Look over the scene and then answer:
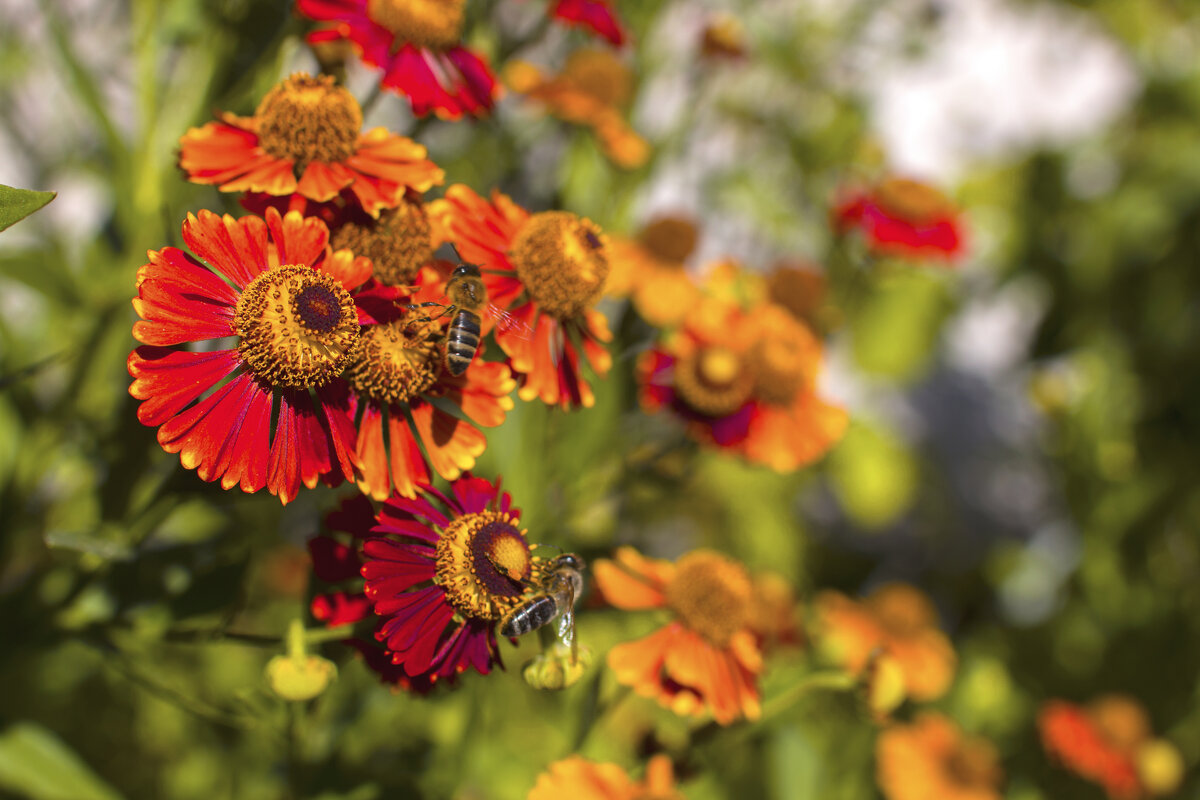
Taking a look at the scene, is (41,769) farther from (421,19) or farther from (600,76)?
(600,76)

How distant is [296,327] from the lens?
0.61 meters

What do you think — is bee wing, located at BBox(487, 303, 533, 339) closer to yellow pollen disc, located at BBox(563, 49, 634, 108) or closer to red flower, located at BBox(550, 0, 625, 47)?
red flower, located at BBox(550, 0, 625, 47)

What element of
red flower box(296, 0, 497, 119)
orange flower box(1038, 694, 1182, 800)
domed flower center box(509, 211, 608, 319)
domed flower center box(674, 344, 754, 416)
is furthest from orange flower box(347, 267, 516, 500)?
orange flower box(1038, 694, 1182, 800)

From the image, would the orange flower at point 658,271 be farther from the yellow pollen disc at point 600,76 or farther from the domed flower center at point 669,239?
the yellow pollen disc at point 600,76

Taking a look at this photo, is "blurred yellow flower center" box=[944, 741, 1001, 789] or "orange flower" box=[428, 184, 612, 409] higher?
"orange flower" box=[428, 184, 612, 409]

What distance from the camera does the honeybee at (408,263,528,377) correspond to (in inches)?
25.5

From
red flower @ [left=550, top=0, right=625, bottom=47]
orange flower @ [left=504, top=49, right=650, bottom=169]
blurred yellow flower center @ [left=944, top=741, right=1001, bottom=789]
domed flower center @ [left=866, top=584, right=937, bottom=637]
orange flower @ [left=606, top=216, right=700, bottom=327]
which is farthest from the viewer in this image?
domed flower center @ [left=866, top=584, right=937, bottom=637]

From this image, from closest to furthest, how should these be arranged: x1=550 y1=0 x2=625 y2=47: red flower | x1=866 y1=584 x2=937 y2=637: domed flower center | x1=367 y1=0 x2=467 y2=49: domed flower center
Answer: x1=367 y1=0 x2=467 y2=49: domed flower center, x1=550 y1=0 x2=625 y2=47: red flower, x1=866 y1=584 x2=937 y2=637: domed flower center

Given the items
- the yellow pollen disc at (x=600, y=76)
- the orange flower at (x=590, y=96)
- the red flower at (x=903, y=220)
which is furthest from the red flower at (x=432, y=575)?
the red flower at (x=903, y=220)

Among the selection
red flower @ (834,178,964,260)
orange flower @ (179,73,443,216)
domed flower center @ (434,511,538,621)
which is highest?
orange flower @ (179,73,443,216)

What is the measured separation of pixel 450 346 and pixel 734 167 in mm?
1915

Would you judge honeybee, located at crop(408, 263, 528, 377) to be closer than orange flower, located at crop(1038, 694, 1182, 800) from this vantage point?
Yes

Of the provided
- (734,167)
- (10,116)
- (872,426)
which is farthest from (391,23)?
(872,426)

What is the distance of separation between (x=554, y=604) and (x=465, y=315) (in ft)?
0.78
